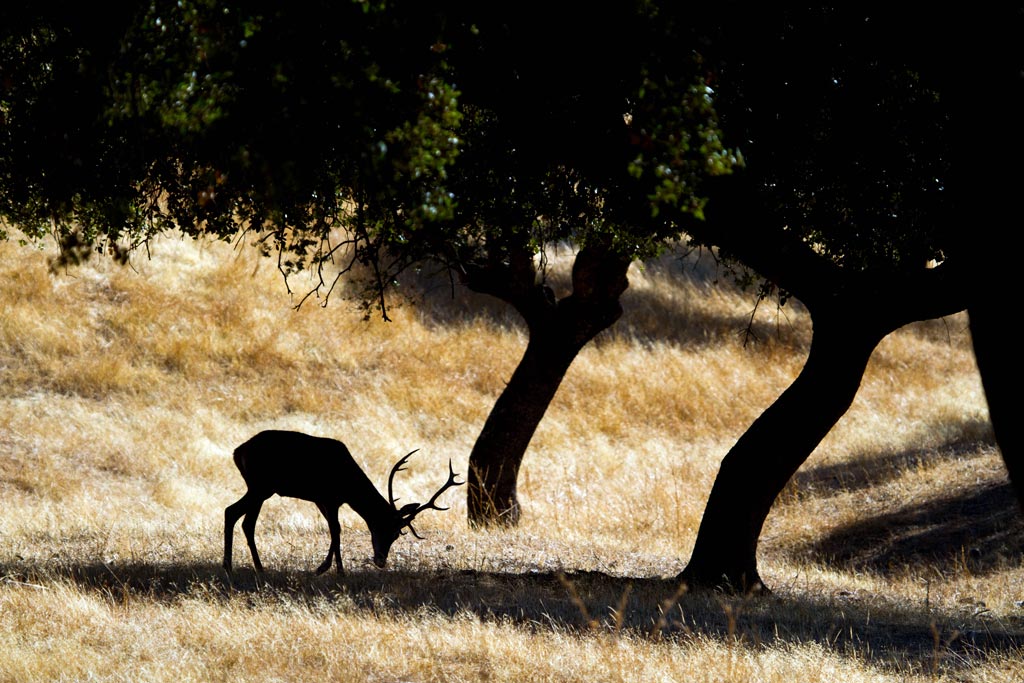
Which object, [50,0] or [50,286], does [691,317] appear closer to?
[50,286]

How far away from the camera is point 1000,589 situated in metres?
12.1

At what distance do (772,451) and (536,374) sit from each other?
4634 mm

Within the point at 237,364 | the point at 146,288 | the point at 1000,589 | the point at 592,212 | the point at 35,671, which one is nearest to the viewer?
the point at 35,671

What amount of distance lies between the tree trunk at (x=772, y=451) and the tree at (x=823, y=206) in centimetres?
1

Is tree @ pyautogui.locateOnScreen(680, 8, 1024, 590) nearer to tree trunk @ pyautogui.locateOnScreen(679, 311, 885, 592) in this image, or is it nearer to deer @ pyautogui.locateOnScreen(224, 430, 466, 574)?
tree trunk @ pyautogui.locateOnScreen(679, 311, 885, 592)

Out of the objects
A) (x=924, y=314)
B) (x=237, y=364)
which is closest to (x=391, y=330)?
(x=237, y=364)

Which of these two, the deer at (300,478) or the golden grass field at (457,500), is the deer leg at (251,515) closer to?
the deer at (300,478)

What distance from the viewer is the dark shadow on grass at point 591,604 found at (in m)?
7.79

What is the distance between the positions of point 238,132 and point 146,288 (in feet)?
65.7

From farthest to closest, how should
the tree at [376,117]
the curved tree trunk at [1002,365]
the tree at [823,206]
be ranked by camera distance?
1. the tree at [823,206]
2. the tree at [376,117]
3. the curved tree trunk at [1002,365]

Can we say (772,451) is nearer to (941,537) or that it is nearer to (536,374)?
(536,374)

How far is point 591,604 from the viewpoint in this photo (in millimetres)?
8859

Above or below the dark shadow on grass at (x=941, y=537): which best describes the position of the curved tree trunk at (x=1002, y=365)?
above

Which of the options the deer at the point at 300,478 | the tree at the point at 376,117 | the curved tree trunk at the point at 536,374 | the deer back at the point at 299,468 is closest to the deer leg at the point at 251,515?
the deer at the point at 300,478
